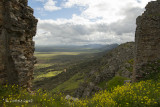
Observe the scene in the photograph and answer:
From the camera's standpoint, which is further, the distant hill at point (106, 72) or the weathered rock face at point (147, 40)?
the distant hill at point (106, 72)

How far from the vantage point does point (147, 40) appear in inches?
574

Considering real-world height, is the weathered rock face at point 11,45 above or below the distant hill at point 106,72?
above

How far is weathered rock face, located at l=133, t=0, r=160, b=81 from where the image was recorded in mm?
14327

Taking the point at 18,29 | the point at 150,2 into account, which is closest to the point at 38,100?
the point at 18,29

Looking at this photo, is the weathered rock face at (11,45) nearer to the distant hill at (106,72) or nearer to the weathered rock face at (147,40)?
the weathered rock face at (147,40)

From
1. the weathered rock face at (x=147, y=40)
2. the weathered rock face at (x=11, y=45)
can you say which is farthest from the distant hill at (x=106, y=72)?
the weathered rock face at (x=11, y=45)

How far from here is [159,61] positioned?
14.1m

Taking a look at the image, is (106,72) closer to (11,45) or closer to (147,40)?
(147,40)

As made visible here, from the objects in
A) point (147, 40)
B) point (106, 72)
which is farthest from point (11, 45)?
point (106, 72)

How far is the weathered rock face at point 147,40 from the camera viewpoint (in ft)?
47.0

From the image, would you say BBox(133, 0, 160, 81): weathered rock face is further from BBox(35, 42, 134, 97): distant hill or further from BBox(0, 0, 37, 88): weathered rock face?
BBox(35, 42, 134, 97): distant hill

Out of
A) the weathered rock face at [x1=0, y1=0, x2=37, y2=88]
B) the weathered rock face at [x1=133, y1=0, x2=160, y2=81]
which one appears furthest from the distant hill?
the weathered rock face at [x1=0, y1=0, x2=37, y2=88]

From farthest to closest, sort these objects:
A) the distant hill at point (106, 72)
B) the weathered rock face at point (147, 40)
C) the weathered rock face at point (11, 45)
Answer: the distant hill at point (106, 72) < the weathered rock face at point (147, 40) < the weathered rock face at point (11, 45)

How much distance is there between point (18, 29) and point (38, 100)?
21.8ft
